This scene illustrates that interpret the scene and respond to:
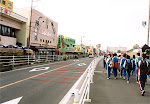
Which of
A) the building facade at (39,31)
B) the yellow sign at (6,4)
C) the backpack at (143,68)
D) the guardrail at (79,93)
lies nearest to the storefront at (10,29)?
the yellow sign at (6,4)

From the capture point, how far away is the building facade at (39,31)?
86.9 ft

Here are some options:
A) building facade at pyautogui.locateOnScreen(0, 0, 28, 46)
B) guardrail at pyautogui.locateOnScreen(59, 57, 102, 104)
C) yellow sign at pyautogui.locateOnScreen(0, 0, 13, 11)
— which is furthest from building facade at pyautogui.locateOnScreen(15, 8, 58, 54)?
guardrail at pyautogui.locateOnScreen(59, 57, 102, 104)

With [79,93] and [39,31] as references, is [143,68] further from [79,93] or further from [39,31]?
[39,31]

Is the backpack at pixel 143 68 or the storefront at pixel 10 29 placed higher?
the storefront at pixel 10 29

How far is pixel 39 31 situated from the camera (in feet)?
96.9

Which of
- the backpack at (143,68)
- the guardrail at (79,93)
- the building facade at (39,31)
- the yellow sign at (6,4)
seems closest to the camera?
the guardrail at (79,93)

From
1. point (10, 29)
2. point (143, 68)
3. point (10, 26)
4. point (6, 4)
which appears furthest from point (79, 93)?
point (10, 29)

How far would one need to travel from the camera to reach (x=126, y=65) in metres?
8.38

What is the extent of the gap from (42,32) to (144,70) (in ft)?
91.3

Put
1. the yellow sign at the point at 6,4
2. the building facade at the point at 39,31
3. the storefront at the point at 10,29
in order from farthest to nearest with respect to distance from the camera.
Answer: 1. the building facade at the point at 39,31
2. the yellow sign at the point at 6,4
3. the storefront at the point at 10,29

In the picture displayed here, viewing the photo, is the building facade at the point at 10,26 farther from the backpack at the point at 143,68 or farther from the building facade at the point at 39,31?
the backpack at the point at 143,68

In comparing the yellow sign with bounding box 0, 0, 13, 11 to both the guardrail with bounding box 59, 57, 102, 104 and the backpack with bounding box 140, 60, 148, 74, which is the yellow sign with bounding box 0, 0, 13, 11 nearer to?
the guardrail with bounding box 59, 57, 102, 104

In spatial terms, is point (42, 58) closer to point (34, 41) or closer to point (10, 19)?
point (34, 41)

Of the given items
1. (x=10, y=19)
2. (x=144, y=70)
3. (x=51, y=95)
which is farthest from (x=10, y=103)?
(x=10, y=19)
